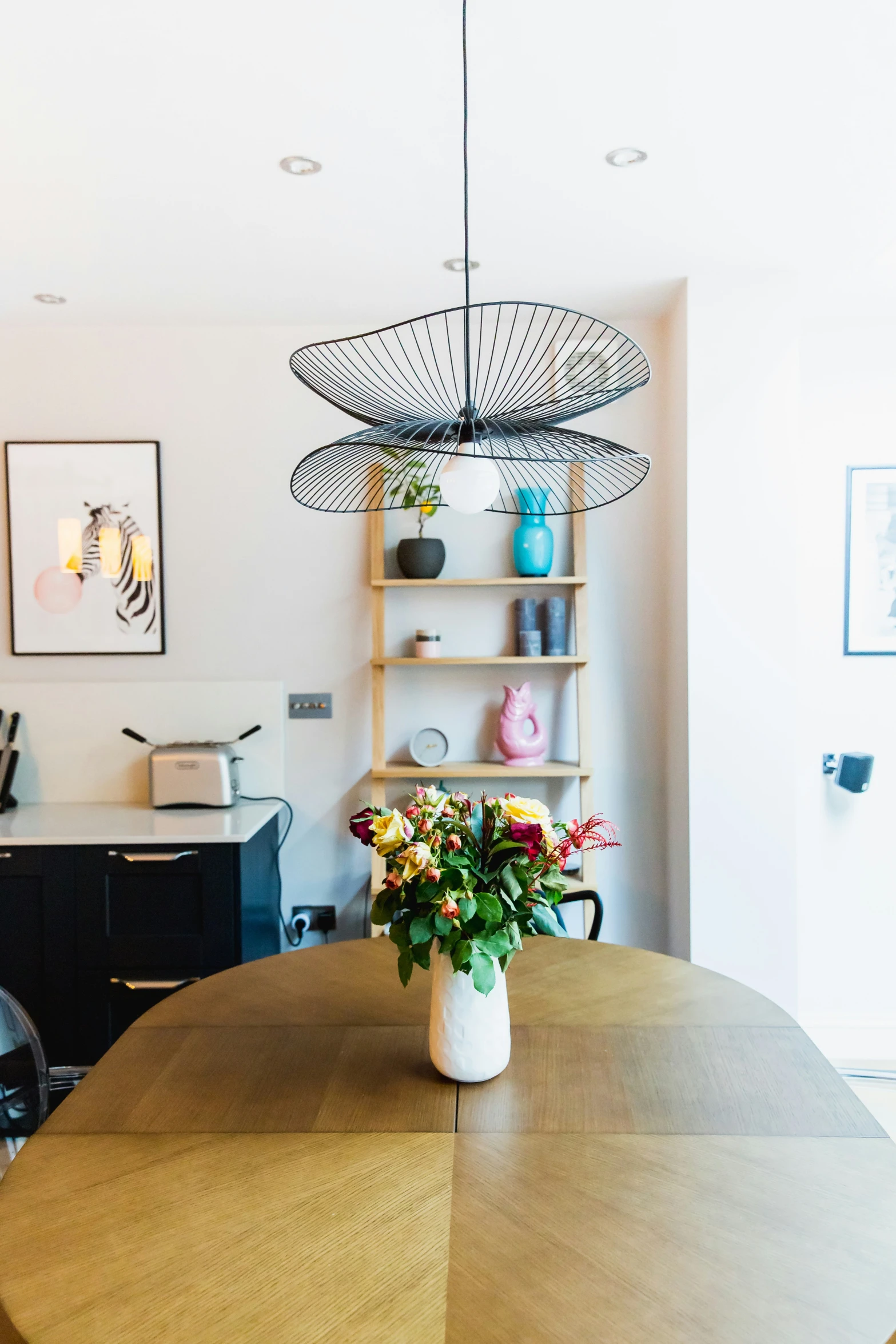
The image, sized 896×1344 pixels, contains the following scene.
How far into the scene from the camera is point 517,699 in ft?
10.3

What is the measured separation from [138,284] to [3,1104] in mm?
2353

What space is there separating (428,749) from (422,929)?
1.89m

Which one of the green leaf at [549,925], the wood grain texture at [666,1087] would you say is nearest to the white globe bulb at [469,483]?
the wood grain texture at [666,1087]

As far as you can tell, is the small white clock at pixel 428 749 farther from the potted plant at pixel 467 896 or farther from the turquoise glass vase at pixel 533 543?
the potted plant at pixel 467 896

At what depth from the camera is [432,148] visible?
2.02 meters

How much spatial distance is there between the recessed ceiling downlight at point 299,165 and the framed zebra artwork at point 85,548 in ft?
4.48

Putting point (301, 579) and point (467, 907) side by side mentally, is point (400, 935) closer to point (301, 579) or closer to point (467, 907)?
point (467, 907)

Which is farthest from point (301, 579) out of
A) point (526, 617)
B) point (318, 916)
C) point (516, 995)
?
point (516, 995)

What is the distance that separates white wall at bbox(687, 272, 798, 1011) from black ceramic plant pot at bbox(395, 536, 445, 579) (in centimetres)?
85

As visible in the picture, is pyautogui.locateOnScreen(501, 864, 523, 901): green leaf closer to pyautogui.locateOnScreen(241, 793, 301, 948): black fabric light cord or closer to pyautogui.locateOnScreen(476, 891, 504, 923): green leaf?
pyautogui.locateOnScreen(476, 891, 504, 923): green leaf

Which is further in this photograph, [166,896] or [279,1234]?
[166,896]

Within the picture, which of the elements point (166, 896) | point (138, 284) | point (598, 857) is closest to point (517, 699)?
point (598, 857)

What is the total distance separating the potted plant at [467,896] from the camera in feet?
4.25

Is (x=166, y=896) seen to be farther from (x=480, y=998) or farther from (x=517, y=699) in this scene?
(x=480, y=998)
